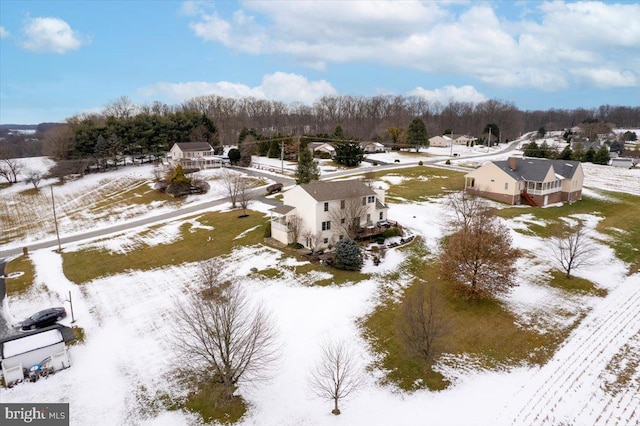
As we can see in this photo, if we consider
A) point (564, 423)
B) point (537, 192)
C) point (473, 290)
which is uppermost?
point (537, 192)

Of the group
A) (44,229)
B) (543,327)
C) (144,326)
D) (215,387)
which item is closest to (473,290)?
(543,327)

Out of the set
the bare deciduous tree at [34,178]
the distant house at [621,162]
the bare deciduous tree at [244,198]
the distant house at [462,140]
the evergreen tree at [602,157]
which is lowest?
the bare deciduous tree at [244,198]

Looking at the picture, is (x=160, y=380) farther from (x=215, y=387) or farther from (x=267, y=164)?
(x=267, y=164)

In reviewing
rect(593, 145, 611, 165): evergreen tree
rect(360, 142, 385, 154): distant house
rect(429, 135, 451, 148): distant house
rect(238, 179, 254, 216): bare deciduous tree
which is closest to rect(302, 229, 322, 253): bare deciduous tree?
rect(238, 179, 254, 216): bare deciduous tree

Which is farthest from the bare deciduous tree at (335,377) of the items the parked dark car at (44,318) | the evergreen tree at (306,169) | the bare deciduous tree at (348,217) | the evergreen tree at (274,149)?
the evergreen tree at (274,149)

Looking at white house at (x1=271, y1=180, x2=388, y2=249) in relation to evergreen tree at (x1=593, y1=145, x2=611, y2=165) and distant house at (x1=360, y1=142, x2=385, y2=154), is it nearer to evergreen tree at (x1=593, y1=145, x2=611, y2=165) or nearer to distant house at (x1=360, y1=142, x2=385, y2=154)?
distant house at (x1=360, y1=142, x2=385, y2=154)

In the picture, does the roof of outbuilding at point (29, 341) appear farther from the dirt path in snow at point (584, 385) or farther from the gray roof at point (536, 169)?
the gray roof at point (536, 169)
